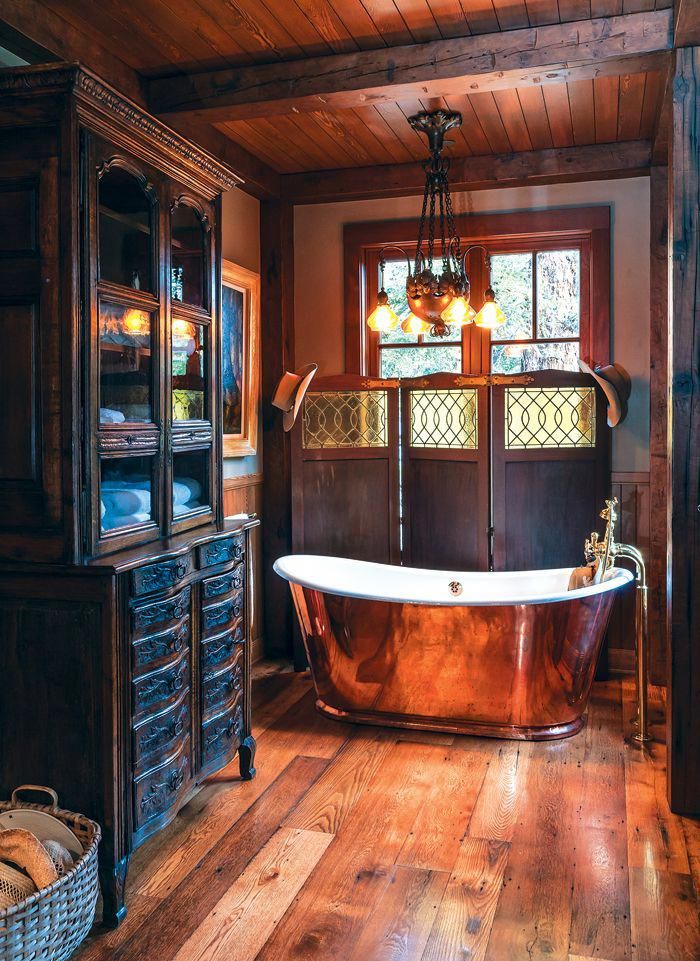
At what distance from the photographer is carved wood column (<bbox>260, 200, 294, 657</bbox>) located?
199 inches

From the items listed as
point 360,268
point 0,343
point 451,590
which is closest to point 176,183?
point 0,343

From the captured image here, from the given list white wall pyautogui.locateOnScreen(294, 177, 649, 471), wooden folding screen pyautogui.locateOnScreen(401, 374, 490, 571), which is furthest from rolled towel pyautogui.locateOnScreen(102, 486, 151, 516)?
white wall pyautogui.locateOnScreen(294, 177, 649, 471)

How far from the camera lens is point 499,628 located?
3.69 m

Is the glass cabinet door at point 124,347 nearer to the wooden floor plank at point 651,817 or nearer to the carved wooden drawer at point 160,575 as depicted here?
the carved wooden drawer at point 160,575

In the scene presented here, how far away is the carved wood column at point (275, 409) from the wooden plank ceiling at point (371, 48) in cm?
64

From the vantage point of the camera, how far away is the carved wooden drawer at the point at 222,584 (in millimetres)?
3055

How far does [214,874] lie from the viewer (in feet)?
8.77

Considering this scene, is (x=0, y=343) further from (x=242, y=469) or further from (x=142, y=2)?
(x=242, y=469)

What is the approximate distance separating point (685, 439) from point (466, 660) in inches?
53.6

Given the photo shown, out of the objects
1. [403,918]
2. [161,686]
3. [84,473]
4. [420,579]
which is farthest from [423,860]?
[420,579]

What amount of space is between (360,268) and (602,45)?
222cm

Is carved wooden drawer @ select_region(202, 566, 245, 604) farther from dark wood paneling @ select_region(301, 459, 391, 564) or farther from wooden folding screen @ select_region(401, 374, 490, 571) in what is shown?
wooden folding screen @ select_region(401, 374, 490, 571)

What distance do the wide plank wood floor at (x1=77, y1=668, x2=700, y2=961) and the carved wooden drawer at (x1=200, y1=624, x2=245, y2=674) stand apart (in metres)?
0.54

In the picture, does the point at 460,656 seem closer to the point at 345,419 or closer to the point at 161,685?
the point at 161,685
